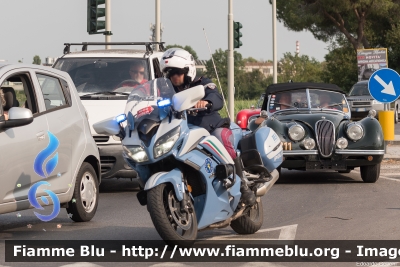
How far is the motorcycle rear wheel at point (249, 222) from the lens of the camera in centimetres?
904

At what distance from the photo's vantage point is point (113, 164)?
13406mm

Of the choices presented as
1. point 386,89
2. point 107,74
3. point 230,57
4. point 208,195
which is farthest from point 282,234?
point 230,57

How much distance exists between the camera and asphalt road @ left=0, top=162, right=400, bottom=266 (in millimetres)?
9133

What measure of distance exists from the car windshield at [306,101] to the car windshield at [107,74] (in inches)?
106

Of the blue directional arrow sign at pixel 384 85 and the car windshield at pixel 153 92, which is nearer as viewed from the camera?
the car windshield at pixel 153 92

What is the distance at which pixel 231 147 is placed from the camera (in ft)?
27.9

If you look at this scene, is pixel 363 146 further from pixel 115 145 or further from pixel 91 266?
pixel 91 266

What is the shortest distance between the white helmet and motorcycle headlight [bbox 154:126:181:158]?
2.43ft

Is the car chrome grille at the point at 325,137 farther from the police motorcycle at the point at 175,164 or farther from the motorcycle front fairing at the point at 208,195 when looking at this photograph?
the motorcycle front fairing at the point at 208,195

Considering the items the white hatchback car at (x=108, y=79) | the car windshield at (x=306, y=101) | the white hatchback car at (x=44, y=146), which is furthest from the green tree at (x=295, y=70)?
the white hatchback car at (x=44, y=146)

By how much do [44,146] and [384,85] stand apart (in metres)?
11.1

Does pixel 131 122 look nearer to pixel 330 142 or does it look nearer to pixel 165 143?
pixel 165 143

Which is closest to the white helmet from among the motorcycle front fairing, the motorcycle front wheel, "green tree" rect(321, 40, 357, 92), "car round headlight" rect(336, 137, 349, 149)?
the motorcycle front fairing

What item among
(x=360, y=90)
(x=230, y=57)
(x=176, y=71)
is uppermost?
(x=230, y=57)
